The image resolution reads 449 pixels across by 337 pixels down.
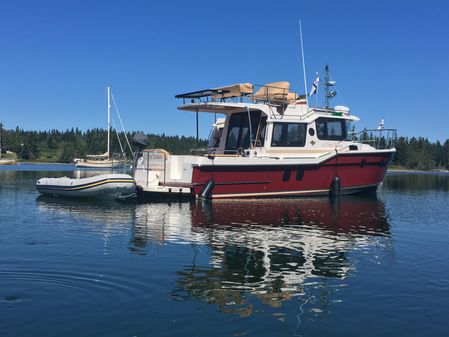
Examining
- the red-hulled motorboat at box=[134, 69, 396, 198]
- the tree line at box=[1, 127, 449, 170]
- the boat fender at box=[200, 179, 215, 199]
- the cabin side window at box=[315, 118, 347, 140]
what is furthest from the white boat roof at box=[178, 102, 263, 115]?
the tree line at box=[1, 127, 449, 170]

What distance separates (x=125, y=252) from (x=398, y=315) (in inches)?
224

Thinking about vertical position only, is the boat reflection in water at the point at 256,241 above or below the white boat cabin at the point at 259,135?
below

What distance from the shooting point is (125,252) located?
32.9 feet

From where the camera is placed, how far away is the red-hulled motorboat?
811 inches

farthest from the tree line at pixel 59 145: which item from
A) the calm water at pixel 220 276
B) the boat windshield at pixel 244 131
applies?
the calm water at pixel 220 276

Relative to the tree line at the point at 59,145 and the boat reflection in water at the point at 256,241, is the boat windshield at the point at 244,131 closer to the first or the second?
the boat reflection in water at the point at 256,241

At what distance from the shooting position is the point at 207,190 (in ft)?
66.2

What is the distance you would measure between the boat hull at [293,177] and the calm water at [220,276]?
16.0ft

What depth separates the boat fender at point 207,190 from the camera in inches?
794

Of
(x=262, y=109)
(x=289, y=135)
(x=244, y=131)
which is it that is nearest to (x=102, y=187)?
(x=244, y=131)

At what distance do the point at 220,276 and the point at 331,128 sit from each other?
17029 mm

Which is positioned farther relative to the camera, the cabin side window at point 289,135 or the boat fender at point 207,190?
the cabin side window at point 289,135

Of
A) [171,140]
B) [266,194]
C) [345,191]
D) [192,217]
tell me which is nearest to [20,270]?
[192,217]

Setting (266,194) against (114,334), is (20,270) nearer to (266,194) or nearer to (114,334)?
(114,334)
